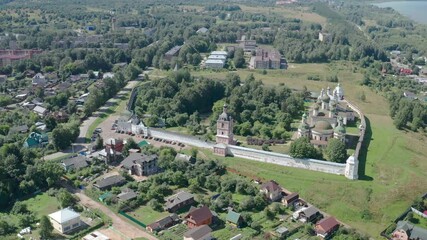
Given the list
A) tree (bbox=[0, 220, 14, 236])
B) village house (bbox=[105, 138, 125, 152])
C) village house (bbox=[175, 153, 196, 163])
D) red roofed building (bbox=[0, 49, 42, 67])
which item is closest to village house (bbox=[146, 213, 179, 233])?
village house (bbox=[175, 153, 196, 163])

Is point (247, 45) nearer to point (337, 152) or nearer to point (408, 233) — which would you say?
point (337, 152)

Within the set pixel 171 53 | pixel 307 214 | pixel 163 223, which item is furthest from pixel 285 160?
pixel 171 53

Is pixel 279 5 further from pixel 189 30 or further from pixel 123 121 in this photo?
pixel 123 121

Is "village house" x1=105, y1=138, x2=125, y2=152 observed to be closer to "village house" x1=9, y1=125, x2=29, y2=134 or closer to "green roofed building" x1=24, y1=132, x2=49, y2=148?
"green roofed building" x1=24, y1=132, x2=49, y2=148

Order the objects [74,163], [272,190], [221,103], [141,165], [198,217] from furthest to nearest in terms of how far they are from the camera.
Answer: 1. [221,103]
2. [74,163]
3. [141,165]
4. [272,190]
5. [198,217]

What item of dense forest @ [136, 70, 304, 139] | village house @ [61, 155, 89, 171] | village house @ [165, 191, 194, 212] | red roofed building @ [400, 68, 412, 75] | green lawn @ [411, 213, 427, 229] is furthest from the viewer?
red roofed building @ [400, 68, 412, 75]

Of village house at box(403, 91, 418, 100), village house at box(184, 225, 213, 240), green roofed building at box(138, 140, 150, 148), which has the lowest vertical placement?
village house at box(403, 91, 418, 100)

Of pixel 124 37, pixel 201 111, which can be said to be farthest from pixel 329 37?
pixel 201 111
